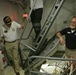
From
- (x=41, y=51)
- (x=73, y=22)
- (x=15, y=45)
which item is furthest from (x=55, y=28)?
(x=73, y=22)

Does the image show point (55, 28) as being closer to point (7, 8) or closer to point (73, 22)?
point (7, 8)

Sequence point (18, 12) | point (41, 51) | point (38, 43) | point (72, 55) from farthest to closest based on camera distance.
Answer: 1. point (18, 12)
2. point (41, 51)
3. point (38, 43)
4. point (72, 55)

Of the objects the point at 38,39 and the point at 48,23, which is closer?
the point at 48,23

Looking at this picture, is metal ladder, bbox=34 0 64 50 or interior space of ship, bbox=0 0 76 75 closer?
interior space of ship, bbox=0 0 76 75

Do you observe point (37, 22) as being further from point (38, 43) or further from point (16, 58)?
point (16, 58)

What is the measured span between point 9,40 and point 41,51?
964 mm

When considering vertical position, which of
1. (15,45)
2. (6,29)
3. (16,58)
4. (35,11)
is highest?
(35,11)

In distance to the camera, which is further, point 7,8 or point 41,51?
point 7,8

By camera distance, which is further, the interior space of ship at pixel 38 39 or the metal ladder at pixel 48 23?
the metal ladder at pixel 48 23

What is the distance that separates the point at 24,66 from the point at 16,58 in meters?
0.51

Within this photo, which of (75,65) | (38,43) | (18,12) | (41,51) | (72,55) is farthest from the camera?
(18,12)

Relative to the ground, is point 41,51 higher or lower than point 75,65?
lower

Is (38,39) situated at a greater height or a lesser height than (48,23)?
lesser

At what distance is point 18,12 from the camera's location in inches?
265
